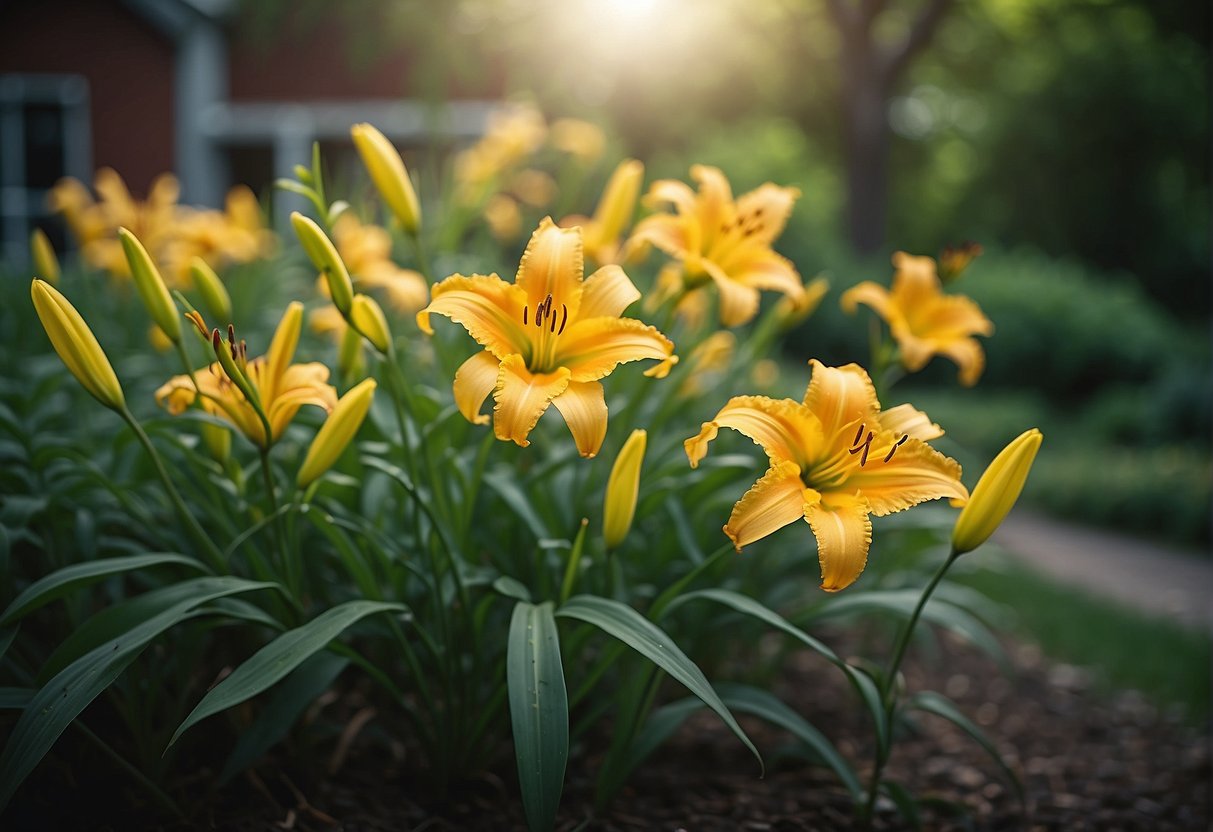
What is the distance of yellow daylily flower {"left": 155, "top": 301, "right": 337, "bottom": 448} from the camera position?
53.3 inches

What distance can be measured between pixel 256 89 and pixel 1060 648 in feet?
38.6

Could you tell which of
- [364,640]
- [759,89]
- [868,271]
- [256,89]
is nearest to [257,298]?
[364,640]

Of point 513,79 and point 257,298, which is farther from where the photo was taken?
point 513,79

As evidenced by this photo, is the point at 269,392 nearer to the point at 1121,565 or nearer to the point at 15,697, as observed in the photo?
the point at 15,697

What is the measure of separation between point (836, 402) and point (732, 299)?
0.39 m

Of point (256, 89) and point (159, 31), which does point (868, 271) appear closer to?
point (256, 89)

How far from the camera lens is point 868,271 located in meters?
11.1

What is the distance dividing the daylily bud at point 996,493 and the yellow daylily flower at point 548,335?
0.44 metres

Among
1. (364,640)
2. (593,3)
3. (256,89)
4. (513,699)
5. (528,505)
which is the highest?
(593,3)

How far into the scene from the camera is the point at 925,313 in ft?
6.30

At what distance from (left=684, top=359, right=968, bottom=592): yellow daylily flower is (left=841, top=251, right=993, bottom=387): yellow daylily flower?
57 cm

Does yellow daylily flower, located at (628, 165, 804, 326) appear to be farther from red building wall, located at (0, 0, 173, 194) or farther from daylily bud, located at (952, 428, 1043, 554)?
red building wall, located at (0, 0, 173, 194)

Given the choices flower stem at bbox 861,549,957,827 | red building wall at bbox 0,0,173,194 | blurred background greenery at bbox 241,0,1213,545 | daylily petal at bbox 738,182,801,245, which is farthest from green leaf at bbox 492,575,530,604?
red building wall at bbox 0,0,173,194

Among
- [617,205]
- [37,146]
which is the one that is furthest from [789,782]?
[37,146]
